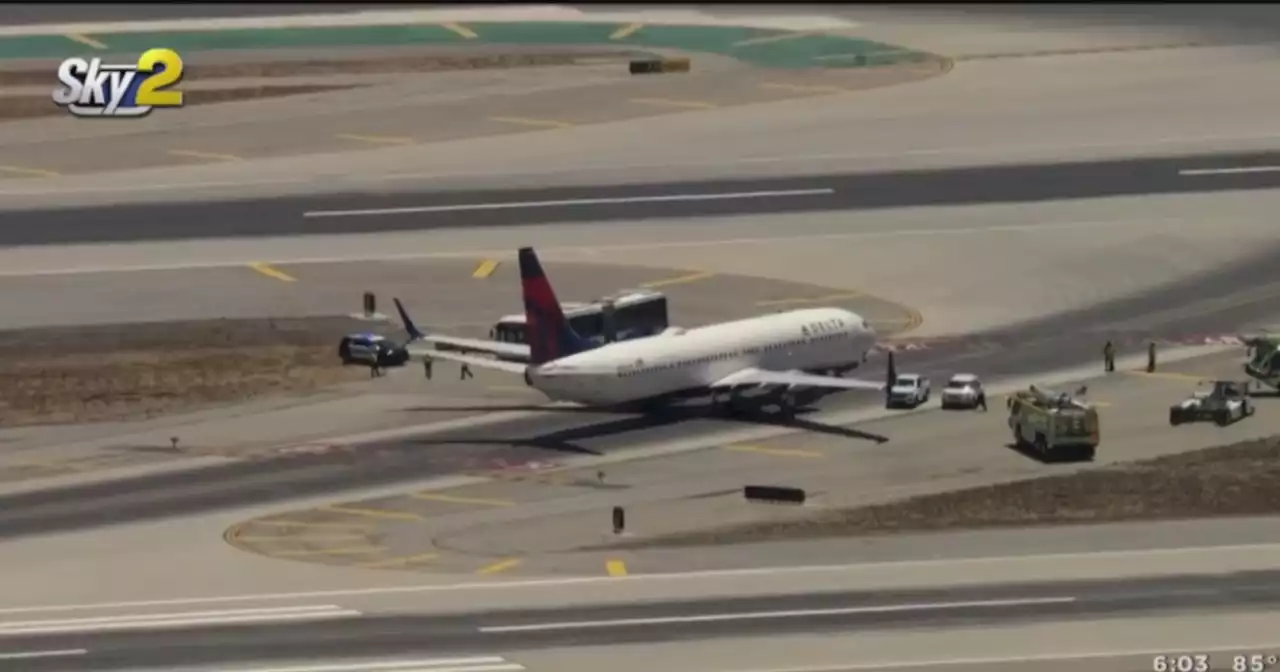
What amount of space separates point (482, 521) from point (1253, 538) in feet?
85.7

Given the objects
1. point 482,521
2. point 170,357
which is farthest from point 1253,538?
point 170,357

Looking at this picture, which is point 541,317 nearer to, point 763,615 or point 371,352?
point 371,352

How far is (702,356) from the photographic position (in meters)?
137

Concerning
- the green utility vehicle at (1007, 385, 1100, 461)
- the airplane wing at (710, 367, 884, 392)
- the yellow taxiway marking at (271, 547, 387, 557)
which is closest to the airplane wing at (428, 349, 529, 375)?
the airplane wing at (710, 367, 884, 392)

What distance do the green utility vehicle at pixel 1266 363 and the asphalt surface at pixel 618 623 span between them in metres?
34.3

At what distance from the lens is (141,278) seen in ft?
546

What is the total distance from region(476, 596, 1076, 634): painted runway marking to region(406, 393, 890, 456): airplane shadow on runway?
28489 millimetres

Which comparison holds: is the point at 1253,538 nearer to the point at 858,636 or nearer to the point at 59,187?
the point at 858,636

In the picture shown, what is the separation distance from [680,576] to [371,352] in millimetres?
41167

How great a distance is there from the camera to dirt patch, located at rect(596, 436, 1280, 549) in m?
117

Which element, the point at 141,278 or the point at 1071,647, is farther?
the point at 141,278

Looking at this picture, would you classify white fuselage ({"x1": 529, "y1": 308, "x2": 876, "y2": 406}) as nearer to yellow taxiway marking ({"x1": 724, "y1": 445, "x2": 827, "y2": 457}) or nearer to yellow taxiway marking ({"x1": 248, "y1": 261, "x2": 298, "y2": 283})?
yellow taxiway marking ({"x1": 724, "y1": 445, "x2": 827, "y2": 457})

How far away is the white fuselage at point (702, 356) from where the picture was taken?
132750mm

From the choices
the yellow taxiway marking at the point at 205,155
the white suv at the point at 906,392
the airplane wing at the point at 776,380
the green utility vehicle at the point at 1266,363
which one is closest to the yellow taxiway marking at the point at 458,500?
the airplane wing at the point at 776,380
